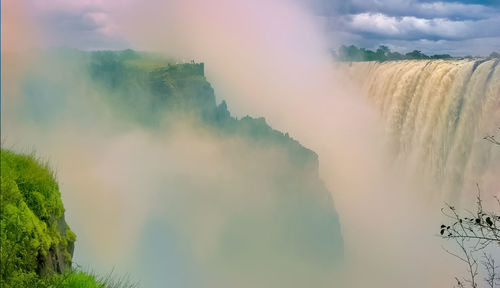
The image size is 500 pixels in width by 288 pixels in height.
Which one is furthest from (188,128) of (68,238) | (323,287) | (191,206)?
(68,238)

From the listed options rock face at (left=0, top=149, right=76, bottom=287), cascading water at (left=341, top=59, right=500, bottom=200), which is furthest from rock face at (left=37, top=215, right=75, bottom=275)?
cascading water at (left=341, top=59, right=500, bottom=200)

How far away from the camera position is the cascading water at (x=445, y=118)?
85.8ft

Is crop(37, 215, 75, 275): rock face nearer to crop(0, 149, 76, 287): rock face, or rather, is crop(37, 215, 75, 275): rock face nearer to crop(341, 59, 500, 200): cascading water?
crop(0, 149, 76, 287): rock face

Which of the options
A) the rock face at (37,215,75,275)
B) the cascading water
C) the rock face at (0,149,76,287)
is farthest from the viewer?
the cascading water

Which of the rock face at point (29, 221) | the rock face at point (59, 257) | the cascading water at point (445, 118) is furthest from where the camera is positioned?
the cascading water at point (445, 118)

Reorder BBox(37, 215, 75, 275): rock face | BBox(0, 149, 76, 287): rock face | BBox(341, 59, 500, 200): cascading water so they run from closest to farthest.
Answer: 1. BBox(0, 149, 76, 287): rock face
2. BBox(37, 215, 75, 275): rock face
3. BBox(341, 59, 500, 200): cascading water

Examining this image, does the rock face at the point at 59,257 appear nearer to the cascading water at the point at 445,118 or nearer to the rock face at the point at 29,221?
the rock face at the point at 29,221

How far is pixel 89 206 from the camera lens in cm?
6719

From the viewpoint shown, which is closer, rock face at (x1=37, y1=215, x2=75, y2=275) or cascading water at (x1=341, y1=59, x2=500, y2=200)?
rock face at (x1=37, y1=215, x2=75, y2=275)

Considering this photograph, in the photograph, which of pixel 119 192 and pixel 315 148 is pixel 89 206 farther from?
pixel 315 148

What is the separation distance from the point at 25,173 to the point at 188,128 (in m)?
94.4

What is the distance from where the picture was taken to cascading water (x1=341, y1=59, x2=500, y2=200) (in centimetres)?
2614

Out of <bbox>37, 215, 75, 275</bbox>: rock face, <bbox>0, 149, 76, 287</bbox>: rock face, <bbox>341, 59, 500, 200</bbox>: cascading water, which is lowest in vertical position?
<bbox>37, 215, 75, 275</bbox>: rock face

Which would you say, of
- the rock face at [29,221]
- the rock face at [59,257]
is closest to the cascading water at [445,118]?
the rock face at [59,257]
